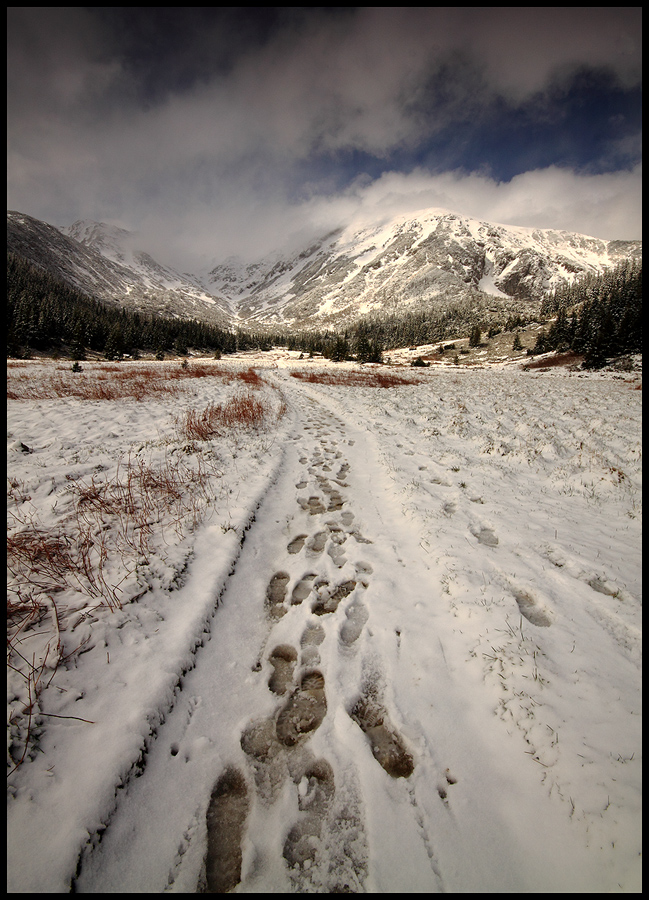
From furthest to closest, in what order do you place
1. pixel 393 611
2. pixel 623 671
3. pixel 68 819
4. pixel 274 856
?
pixel 393 611, pixel 623 671, pixel 274 856, pixel 68 819

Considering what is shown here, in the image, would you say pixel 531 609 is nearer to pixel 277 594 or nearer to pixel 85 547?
pixel 277 594

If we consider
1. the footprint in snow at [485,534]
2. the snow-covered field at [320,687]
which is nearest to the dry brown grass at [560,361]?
the snow-covered field at [320,687]

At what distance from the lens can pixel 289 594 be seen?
3.51 m

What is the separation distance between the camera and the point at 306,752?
2.03m

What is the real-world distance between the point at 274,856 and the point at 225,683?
116cm

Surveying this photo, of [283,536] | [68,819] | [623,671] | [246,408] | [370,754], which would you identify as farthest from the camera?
[246,408]

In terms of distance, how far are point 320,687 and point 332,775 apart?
59cm

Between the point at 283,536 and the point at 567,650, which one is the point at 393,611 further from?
the point at 283,536

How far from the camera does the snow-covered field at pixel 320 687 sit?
1.51m

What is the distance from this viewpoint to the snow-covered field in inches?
59.5

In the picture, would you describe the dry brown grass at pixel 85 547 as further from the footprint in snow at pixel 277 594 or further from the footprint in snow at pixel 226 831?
the footprint in snow at pixel 277 594

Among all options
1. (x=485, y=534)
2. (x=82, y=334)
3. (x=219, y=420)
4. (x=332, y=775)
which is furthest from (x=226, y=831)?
(x=82, y=334)

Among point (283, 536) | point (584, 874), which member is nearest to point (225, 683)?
point (283, 536)

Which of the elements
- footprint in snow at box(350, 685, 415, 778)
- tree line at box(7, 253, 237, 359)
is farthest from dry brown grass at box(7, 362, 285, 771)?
tree line at box(7, 253, 237, 359)
